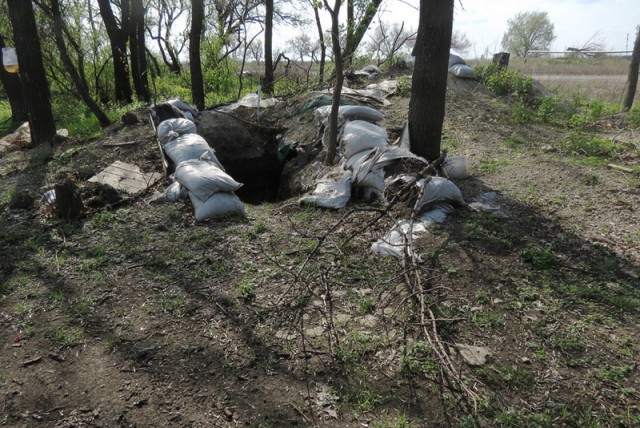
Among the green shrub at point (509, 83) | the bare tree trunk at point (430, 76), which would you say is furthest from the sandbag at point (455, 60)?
the bare tree trunk at point (430, 76)

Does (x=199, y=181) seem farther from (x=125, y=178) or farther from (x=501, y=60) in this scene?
(x=501, y=60)

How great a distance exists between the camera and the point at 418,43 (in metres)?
4.14

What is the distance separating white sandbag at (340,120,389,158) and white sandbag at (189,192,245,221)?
1445mm

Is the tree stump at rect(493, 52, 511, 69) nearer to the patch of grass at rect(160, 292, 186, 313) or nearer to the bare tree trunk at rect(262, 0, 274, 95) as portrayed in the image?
the bare tree trunk at rect(262, 0, 274, 95)

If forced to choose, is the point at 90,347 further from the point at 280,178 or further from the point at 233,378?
the point at 280,178

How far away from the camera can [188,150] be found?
4.55 metres

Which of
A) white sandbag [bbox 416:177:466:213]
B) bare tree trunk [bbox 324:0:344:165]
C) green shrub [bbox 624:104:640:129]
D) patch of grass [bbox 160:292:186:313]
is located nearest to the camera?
patch of grass [bbox 160:292:186:313]

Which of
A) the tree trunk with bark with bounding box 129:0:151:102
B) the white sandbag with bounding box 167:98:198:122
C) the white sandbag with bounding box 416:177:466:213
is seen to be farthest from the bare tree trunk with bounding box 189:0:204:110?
the white sandbag with bounding box 416:177:466:213

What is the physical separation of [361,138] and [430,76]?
3.09 ft

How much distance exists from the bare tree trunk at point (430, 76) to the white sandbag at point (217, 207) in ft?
6.57

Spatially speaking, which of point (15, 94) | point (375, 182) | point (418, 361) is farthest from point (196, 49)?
point (418, 361)

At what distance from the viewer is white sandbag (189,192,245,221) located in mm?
3717

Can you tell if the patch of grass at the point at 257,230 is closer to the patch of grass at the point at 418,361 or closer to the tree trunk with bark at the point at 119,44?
the patch of grass at the point at 418,361

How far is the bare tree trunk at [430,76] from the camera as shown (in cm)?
400
